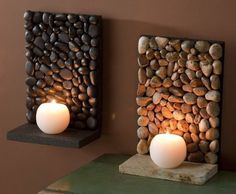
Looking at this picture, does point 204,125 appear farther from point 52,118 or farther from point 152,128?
point 52,118

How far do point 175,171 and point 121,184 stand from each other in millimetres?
140

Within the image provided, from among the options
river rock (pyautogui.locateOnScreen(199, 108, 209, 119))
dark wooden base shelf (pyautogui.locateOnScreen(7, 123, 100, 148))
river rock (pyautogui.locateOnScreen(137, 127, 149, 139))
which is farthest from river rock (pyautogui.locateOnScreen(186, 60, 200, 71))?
dark wooden base shelf (pyautogui.locateOnScreen(7, 123, 100, 148))

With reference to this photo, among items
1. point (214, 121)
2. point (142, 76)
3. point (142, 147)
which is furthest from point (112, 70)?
point (214, 121)

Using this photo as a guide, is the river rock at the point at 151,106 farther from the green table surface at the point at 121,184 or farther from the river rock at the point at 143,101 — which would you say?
the green table surface at the point at 121,184

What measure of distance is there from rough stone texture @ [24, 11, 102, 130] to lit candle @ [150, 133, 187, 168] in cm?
23

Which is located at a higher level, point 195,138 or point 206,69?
point 206,69

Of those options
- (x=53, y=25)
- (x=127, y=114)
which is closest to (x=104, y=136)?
(x=127, y=114)

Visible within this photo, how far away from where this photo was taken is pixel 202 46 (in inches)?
69.2

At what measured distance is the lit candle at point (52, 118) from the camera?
6.21ft

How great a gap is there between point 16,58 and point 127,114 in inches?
14.6

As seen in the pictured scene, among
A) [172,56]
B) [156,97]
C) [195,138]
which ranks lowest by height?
[195,138]

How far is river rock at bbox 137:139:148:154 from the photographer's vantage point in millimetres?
1874

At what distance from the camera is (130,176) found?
179cm

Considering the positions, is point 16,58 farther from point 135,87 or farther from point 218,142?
point 218,142
